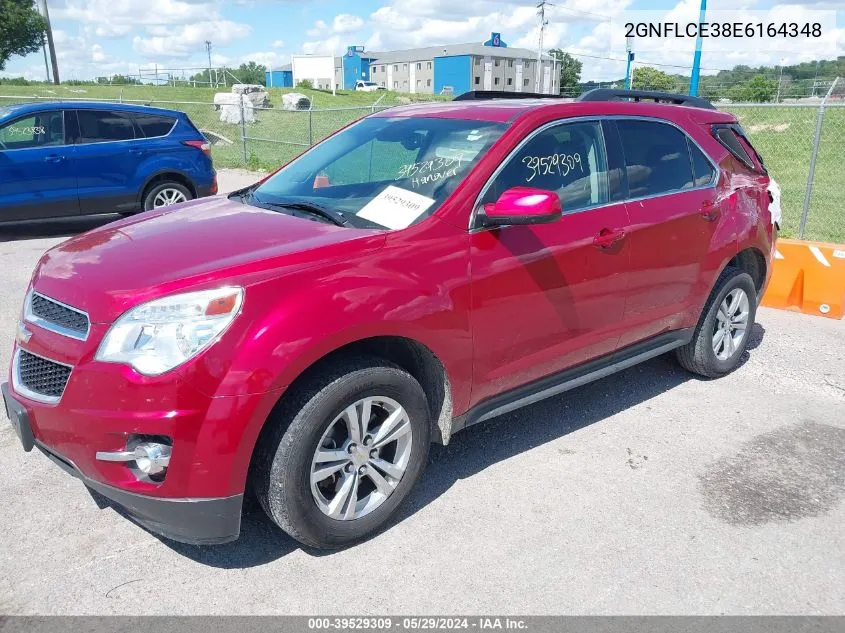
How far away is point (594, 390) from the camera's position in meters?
4.99

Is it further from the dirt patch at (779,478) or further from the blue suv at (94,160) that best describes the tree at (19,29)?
the dirt patch at (779,478)

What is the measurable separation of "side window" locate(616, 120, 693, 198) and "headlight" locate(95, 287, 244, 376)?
2.50 m

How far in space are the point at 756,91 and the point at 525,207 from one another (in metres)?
29.0

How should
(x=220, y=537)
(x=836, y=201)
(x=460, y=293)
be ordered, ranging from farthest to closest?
(x=836, y=201) < (x=460, y=293) < (x=220, y=537)

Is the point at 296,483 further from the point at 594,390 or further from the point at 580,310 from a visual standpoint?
the point at 594,390

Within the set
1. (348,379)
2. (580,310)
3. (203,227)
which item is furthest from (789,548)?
(203,227)

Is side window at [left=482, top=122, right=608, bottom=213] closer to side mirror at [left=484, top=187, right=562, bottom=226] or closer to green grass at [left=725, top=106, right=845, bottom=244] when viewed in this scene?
side mirror at [left=484, top=187, right=562, bottom=226]

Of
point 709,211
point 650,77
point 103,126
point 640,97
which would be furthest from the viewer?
point 650,77

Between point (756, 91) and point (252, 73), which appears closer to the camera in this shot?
point (756, 91)

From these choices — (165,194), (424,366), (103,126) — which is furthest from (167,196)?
(424,366)

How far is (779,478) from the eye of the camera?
3.87m

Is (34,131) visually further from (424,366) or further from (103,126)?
(424,366)

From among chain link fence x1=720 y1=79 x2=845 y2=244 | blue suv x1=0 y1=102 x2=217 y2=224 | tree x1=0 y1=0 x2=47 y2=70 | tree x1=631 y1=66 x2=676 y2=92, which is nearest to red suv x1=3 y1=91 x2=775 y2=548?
chain link fence x1=720 y1=79 x2=845 y2=244

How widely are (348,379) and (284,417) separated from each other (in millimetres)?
293
